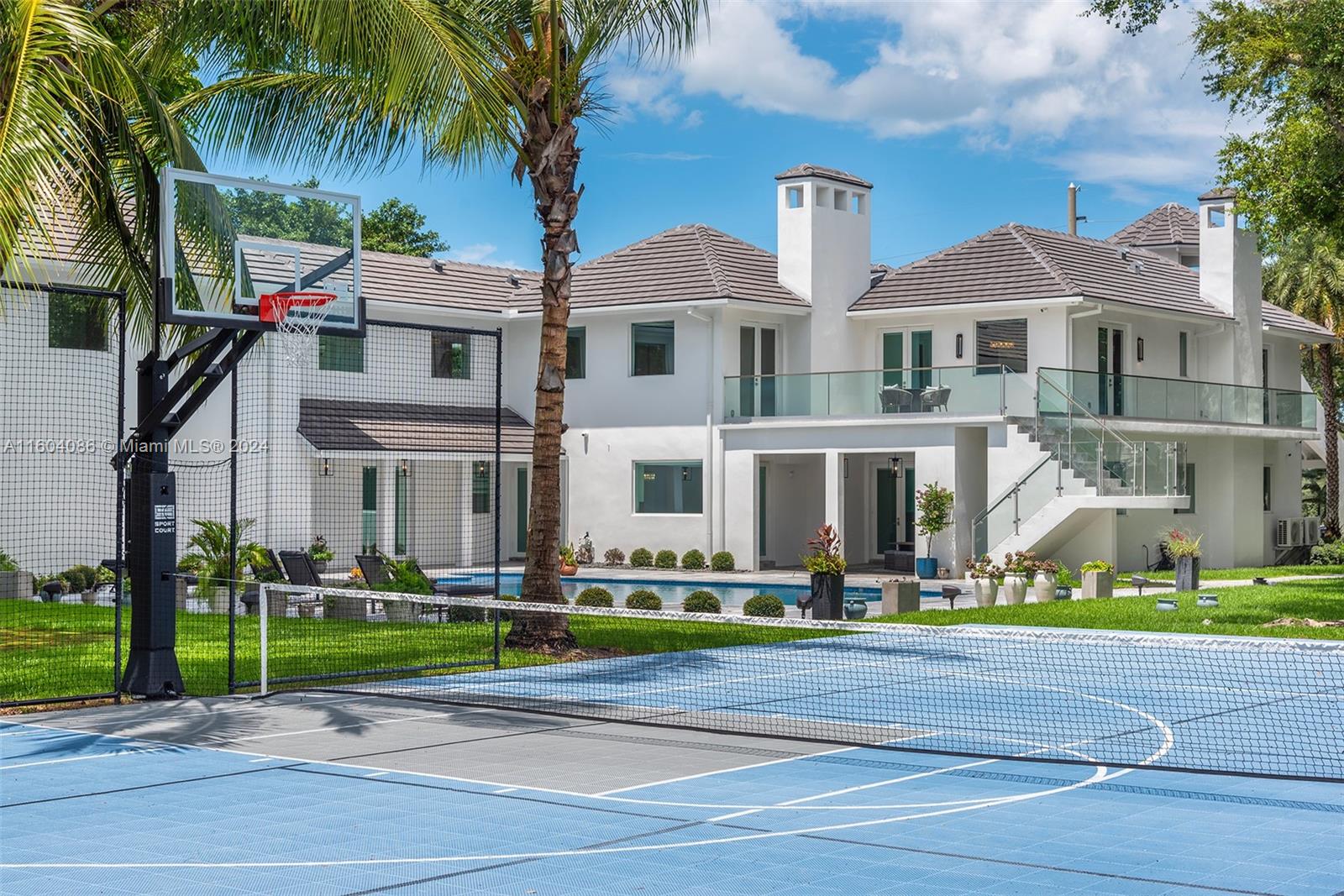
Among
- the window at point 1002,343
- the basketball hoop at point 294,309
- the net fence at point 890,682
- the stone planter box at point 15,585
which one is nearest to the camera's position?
the net fence at point 890,682

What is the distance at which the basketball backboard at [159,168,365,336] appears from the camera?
1479cm

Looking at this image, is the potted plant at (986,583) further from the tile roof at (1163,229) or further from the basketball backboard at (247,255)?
the tile roof at (1163,229)

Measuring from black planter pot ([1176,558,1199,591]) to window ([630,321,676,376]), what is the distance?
13913 millimetres

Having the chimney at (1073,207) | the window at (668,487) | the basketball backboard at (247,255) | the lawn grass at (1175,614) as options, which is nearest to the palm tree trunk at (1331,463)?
the chimney at (1073,207)

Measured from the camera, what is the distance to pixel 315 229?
15.5 m

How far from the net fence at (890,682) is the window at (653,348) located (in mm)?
15796

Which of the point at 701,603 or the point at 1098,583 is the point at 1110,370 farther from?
the point at 701,603

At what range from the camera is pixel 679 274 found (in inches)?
1553

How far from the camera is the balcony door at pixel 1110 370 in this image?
35656mm

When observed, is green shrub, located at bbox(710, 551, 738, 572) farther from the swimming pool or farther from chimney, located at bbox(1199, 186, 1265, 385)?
chimney, located at bbox(1199, 186, 1265, 385)

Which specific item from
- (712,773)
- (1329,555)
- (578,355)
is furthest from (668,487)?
(712,773)

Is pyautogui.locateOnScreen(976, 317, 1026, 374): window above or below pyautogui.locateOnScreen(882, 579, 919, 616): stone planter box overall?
above

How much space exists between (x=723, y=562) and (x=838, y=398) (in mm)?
4821

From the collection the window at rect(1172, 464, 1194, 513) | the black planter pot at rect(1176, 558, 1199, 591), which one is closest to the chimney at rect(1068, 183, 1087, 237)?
the window at rect(1172, 464, 1194, 513)
